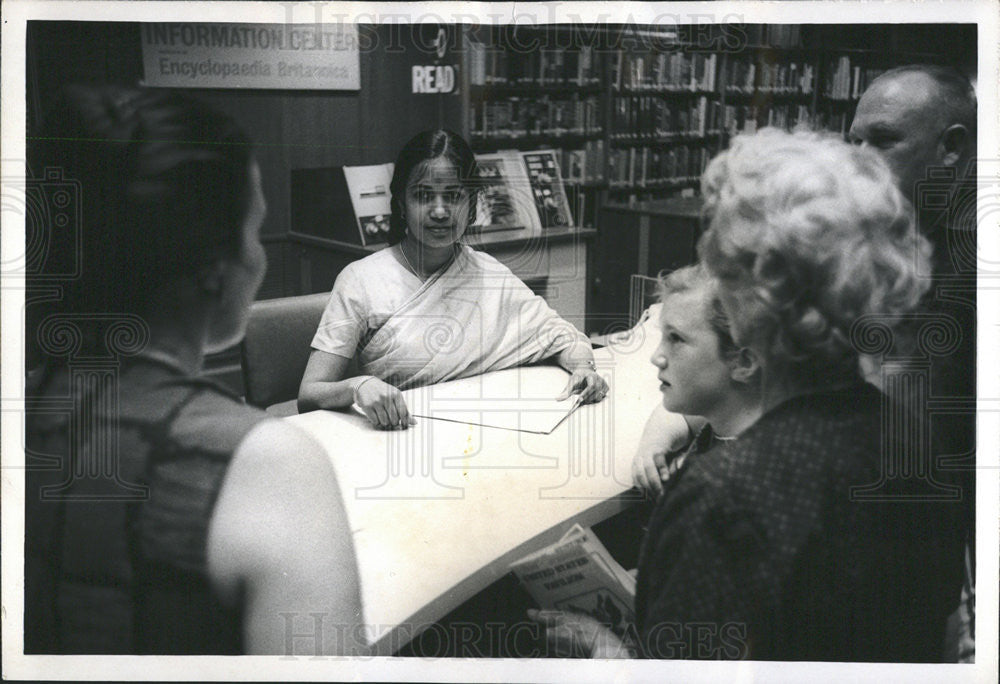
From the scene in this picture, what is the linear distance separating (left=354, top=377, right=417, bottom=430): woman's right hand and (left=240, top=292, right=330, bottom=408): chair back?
125mm

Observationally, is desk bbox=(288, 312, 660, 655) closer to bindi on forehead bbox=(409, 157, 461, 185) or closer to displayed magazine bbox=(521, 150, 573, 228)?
displayed magazine bbox=(521, 150, 573, 228)

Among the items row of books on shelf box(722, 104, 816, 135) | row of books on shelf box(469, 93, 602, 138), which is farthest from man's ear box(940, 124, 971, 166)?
row of books on shelf box(469, 93, 602, 138)

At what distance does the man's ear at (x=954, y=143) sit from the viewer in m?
1.71

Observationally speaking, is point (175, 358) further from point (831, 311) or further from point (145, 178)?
point (831, 311)

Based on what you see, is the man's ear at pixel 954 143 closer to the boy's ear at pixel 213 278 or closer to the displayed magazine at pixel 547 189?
the displayed magazine at pixel 547 189

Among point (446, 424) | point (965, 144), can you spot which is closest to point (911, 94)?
point (965, 144)

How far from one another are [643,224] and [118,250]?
3.29 ft

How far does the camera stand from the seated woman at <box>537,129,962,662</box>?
1565 mm

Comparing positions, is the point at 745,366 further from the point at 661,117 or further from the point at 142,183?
the point at 142,183

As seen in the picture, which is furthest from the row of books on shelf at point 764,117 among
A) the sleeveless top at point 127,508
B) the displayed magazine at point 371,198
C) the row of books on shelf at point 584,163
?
the sleeveless top at point 127,508

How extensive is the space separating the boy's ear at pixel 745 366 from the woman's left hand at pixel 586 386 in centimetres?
25

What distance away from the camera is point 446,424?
1.71 metres

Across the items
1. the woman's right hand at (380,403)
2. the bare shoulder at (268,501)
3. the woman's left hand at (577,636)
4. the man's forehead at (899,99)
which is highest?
the man's forehead at (899,99)

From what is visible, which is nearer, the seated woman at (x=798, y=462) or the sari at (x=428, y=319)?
the seated woman at (x=798, y=462)
